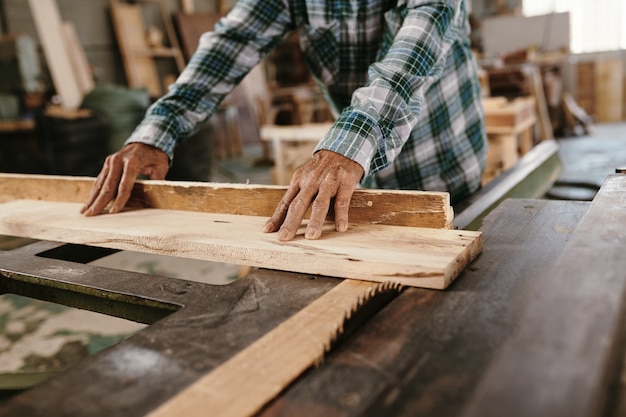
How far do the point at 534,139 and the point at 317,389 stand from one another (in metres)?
6.65

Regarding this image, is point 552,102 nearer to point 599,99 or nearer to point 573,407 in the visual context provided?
point 599,99

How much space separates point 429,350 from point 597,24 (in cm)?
1217

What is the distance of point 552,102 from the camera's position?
8.25m

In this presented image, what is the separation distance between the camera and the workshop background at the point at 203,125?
3.06 metres

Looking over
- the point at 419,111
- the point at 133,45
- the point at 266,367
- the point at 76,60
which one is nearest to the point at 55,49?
the point at 76,60

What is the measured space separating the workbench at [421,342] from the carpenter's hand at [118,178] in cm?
45

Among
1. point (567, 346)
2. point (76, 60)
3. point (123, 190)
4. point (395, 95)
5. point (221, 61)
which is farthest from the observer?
point (76, 60)

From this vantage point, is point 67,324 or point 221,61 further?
point 67,324

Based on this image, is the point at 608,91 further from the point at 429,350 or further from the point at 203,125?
the point at 429,350

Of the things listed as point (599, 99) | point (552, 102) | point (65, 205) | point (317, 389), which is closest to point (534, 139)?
point (552, 102)

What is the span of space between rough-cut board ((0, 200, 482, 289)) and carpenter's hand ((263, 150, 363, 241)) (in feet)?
Answer: 0.09

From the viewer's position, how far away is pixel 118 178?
148cm

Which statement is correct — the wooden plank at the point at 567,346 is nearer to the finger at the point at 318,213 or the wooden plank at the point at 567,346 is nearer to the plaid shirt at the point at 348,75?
the finger at the point at 318,213

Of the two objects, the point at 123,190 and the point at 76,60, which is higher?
the point at 76,60
